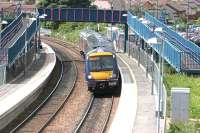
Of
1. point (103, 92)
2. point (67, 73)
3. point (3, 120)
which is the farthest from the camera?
point (67, 73)

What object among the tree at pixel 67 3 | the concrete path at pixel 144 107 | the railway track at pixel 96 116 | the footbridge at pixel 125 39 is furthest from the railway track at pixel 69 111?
the tree at pixel 67 3

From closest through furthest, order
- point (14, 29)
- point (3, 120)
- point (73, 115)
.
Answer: point (3, 120)
point (73, 115)
point (14, 29)

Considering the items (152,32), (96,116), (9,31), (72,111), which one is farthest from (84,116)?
(9,31)

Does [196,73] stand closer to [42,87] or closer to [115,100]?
[115,100]

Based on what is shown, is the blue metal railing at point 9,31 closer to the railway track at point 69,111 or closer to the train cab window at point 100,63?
the railway track at point 69,111

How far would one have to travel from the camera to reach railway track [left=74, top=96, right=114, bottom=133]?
88.8 ft

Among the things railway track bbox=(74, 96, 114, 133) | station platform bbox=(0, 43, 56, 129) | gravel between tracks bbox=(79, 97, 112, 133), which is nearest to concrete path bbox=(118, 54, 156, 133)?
railway track bbox=(74, 96, 114, 133)

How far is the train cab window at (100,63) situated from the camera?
A: 116 feet

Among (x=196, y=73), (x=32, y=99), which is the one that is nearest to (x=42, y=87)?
(x=32, y=99)

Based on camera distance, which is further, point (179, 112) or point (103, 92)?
point (103, 92)

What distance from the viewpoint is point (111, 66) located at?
35594mm

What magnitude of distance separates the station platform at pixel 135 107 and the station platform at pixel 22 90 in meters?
5.18

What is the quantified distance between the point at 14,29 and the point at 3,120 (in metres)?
28.5

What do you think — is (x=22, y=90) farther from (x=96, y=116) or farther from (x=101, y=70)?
(x=96, y=116)
